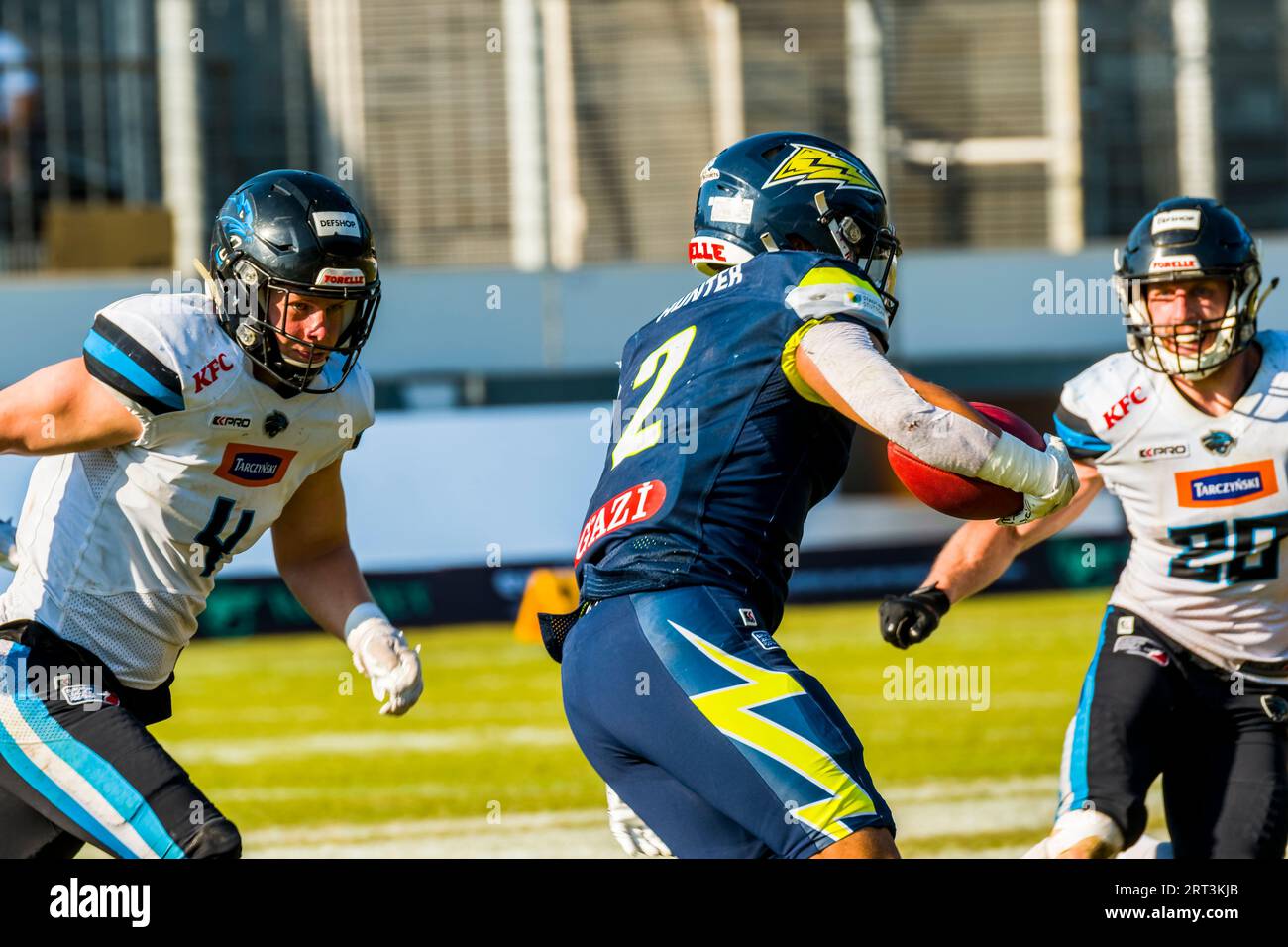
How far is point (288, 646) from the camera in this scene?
Result: 13.1 m

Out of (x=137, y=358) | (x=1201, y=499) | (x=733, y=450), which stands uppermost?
(x=137, y=358)

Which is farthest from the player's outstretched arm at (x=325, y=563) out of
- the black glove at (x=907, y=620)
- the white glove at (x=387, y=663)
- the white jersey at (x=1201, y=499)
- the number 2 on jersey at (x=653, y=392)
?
the white jersey at (x=1201, y=499)

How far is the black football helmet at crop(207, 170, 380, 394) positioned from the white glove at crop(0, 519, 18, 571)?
727 mm

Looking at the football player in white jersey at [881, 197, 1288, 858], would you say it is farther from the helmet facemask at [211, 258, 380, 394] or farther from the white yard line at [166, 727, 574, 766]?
the white yard line at [166, 727, 574, 766]

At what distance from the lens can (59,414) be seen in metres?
3.73

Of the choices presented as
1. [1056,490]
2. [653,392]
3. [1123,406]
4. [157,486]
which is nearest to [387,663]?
[157,486]

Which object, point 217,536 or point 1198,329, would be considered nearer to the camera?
point 217,536

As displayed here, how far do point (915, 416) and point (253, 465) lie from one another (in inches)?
64.4

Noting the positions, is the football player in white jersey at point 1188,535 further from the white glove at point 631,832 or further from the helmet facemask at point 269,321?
the helmet facemask at point 269,321

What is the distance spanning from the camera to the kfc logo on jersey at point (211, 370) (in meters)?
3.82

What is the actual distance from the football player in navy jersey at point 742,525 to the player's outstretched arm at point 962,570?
802 millimetres

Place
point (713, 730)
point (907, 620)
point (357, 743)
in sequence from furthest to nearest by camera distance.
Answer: point (357, 743) → point (907, 620) → point (713, 730)

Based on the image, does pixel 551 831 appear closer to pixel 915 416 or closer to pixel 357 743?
pixel 357 743
